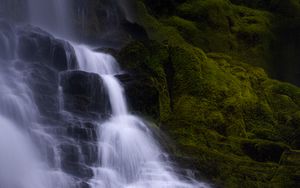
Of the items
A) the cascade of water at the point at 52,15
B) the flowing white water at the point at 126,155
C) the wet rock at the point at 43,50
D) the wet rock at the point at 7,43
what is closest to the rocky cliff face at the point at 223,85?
the flowing white water at the point at 126,155

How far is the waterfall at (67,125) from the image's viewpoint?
13.3 meters

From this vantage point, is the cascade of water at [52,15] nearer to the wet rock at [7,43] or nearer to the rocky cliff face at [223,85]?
the rocky cliff face at [223,85]

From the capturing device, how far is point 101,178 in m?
13.9

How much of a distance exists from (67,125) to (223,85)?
23.8 feet

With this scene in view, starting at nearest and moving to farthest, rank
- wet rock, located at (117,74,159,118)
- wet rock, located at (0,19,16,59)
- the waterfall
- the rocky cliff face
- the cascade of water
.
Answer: the waterfall → the rocky cliff face → wet rock, located at (0,19,16,59) → wet rock, located at (117,74,159,118) → the cascade of water

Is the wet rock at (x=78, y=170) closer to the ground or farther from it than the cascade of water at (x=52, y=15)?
closer to the ground

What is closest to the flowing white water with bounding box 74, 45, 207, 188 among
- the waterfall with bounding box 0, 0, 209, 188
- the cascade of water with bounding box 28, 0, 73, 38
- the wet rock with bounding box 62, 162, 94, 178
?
the waterfall with bounding box 0, 0, 209, 188

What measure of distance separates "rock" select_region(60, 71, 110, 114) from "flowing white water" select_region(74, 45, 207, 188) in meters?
0.34

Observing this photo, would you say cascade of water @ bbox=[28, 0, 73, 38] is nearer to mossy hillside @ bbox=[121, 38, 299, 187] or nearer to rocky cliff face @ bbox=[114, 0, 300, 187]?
rocky cliff face @ bbox=[114, 0, 300, 187]

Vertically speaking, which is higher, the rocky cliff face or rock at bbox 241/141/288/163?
the rocky cliff face

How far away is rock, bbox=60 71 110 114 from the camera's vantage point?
16.3 m

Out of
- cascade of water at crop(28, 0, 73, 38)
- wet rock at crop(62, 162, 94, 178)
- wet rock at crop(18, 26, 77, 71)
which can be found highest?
cascade of water at crop(28, 0, 73, 38)

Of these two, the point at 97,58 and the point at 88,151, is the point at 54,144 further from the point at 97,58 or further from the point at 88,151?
the point at 97,58

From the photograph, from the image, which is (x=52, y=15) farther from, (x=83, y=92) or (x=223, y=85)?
(x=83, y=92)
